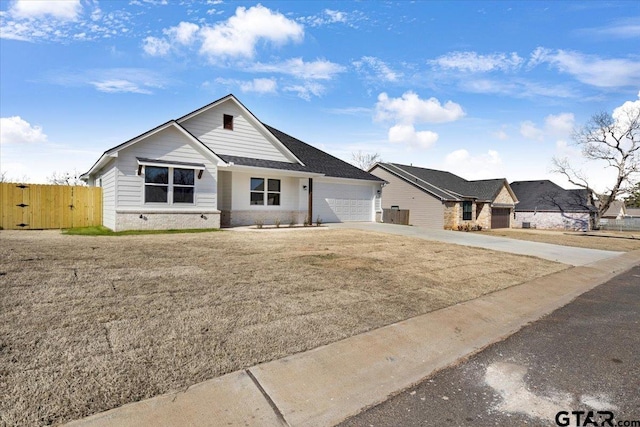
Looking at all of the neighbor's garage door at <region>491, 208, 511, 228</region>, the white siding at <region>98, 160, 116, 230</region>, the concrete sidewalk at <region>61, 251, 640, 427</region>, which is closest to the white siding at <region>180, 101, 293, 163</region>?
the white siding at <region>98, 160, 116, 230</region>

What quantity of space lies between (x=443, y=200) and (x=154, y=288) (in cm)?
2550

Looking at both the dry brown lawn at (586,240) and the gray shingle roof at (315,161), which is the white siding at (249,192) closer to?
the gray shingle roof at (315,161)

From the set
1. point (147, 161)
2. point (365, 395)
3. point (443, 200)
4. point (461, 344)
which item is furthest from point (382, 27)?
point (443, 200)

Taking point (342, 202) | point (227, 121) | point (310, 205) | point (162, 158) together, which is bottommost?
point (310, 205)

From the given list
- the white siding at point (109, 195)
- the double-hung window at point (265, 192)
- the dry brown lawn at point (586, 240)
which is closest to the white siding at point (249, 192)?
the double-hung window at point (265, 192)

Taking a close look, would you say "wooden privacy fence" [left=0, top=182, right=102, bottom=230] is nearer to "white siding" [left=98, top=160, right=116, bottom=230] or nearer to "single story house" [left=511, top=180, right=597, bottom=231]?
"white siding" [left=98, top=160, right=116, bottom=230]

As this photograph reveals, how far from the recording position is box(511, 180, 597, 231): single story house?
3912cm

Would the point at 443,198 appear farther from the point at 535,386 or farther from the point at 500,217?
the point at 535,386

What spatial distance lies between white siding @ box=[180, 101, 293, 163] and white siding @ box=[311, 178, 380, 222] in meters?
3.64

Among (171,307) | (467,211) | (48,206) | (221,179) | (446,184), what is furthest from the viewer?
(446,184)

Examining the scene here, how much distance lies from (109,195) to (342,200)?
13.7 metres

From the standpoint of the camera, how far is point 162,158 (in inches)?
586

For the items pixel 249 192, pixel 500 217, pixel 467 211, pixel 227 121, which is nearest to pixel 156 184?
pixel 249 192

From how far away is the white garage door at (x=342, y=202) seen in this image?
21.9m
